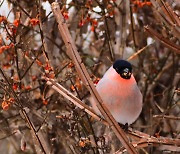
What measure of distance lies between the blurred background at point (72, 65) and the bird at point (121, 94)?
0.19 metres

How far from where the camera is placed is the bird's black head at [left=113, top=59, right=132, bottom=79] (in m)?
1.99

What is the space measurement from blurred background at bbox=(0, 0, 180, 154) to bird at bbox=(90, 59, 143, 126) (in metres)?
0.19

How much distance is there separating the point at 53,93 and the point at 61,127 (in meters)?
0.26

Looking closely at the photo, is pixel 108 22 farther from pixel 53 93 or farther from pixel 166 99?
pixel 166 99

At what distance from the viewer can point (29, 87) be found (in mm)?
2549

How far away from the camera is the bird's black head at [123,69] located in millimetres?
1990

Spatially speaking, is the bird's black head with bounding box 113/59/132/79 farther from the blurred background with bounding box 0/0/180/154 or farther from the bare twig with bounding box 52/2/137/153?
the bare twig with bounding box 52/2/137/153

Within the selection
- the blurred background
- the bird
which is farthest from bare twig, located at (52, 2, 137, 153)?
the blurred background

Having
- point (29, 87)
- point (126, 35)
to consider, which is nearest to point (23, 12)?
point (29, 87)

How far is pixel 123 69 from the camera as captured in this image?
2.01 meters

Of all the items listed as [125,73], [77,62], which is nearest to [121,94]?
[125,73]

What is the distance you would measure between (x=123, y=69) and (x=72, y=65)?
34 centimetres

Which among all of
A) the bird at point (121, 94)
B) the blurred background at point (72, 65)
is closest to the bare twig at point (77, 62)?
the bird at point (121, 94)

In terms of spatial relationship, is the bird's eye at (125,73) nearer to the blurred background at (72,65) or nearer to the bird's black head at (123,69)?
the bird's black head at (123,69)
